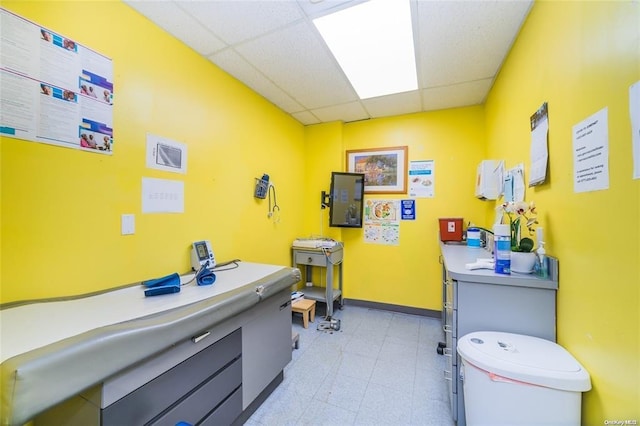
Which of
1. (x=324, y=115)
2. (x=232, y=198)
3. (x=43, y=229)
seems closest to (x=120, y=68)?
(x=43, y=229)

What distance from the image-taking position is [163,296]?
1.30 meters

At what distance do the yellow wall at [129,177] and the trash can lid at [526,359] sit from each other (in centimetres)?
189

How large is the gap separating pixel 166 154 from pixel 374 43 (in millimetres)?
1738

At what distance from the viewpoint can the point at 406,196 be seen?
10.3ft

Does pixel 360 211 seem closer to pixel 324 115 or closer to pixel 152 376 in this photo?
pixel 324 115

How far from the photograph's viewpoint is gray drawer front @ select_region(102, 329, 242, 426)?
2.89 ft

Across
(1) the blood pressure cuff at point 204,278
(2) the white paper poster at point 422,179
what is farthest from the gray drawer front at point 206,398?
(2) the white paper poster at point 422,179

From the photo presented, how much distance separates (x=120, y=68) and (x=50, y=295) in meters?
1.28

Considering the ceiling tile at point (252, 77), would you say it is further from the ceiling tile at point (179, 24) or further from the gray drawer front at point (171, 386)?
the gray drawer front at point (171, 386)

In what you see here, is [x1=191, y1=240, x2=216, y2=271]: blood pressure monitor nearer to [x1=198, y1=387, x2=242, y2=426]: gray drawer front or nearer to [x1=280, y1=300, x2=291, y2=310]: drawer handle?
[x1=280, y1=300, x2=291, y2=310]: drawer handle

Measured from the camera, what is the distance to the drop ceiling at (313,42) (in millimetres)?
1507

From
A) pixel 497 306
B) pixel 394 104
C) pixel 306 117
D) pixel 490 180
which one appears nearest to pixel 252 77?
pixel 306 117

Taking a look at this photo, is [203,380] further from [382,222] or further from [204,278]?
[382,222]

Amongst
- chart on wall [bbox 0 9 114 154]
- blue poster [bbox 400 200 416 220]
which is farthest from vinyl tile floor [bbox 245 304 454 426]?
chart on wall [bbox 0 9 114 154]
